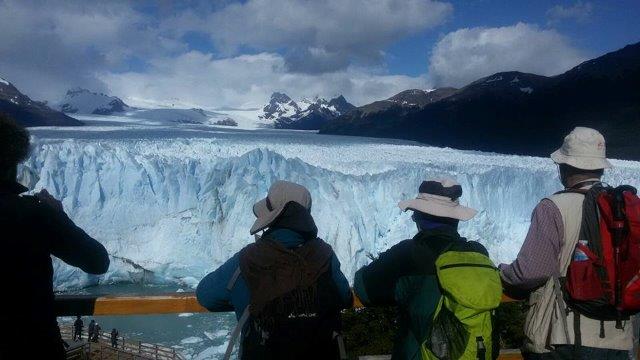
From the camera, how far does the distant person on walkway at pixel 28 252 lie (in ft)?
4.51

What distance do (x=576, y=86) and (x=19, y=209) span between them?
114 ft

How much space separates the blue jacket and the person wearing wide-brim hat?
108 mm

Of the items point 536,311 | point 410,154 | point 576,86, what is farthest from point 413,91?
point 536,311

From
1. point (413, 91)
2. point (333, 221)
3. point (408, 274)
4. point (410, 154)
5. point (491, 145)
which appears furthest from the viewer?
point (413, 91)

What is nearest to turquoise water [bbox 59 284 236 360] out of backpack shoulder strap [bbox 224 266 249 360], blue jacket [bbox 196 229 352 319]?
blue jacket [bbox 196 229 352 319]

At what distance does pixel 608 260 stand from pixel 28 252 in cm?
171

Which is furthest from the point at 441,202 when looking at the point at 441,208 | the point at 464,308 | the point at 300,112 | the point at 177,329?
the point at 300,112

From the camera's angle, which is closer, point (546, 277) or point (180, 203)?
point (546, 277)

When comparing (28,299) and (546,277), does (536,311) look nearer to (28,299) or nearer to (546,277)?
(546,277)

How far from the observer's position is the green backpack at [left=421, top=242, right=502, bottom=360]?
142 centimetres

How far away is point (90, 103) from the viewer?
394ft

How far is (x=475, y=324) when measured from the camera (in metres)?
1.43

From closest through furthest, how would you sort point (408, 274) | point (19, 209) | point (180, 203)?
point (19, 209), point (408, 274), point (180, 203)

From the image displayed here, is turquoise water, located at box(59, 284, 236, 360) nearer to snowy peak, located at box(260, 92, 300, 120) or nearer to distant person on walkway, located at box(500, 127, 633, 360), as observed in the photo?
distant person on walkway, located at box(500, 127, 633, 360)
